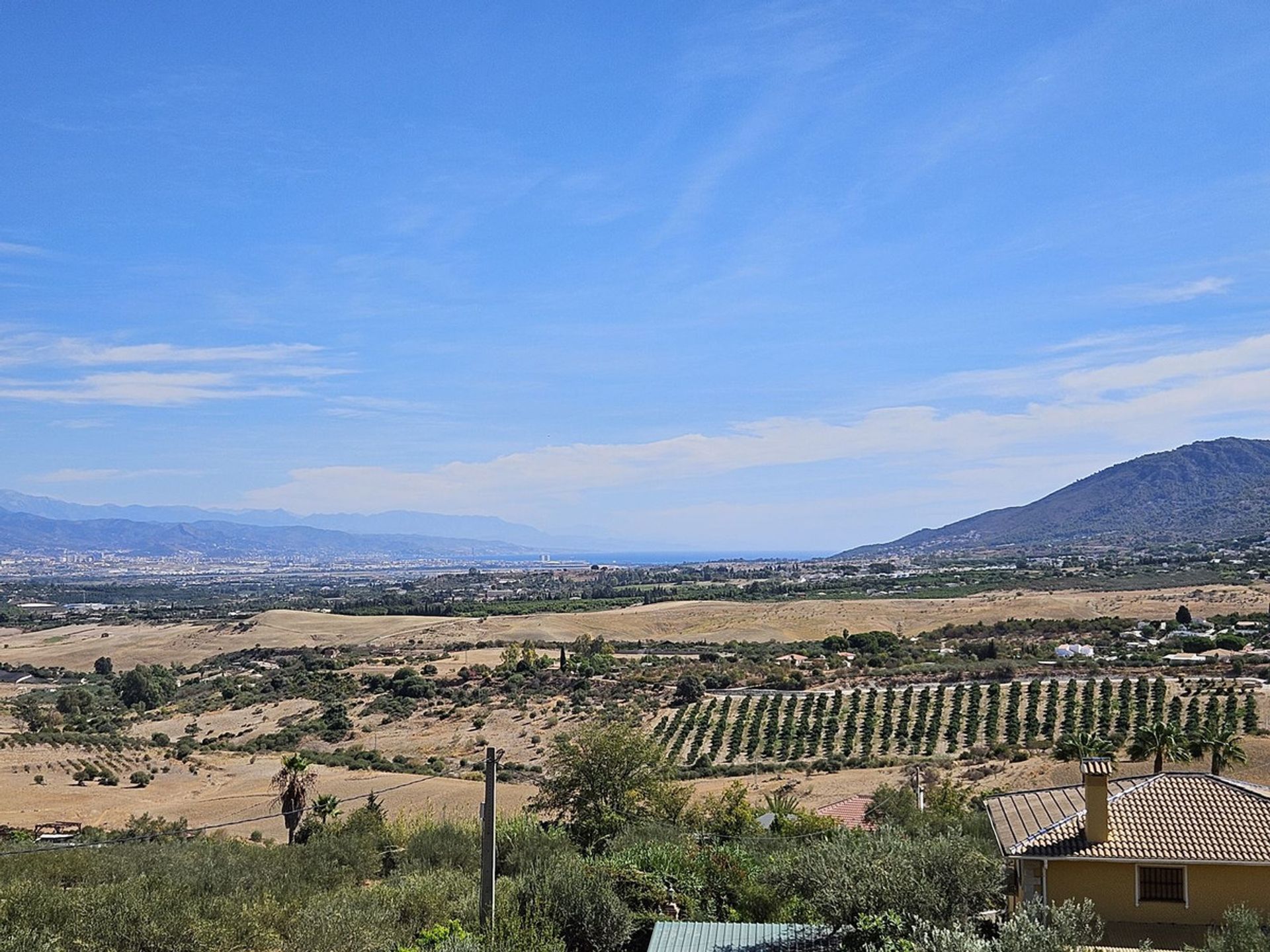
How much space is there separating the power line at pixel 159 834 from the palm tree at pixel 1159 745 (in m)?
23.2

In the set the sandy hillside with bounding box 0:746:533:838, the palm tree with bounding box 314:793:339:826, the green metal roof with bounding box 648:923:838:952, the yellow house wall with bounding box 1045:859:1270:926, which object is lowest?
the sandy hillside with bounding box 0:746:533:838

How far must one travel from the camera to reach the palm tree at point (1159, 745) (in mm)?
29594

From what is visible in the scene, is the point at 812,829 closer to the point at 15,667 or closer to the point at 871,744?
the point at 871,744

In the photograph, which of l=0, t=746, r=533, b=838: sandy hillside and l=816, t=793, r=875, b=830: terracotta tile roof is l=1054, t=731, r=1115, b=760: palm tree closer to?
l=816, t=793, r=875, b=830: terracotta tile roof

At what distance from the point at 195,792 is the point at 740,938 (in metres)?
32.7

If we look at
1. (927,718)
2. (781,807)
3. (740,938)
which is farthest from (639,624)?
(740,938)

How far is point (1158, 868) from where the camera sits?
53.9ft

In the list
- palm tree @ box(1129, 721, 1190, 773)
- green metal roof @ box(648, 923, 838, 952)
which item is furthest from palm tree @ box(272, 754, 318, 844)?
palm tree @ box(1129, 721, 1190, 773)

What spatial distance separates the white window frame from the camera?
16.3 meters

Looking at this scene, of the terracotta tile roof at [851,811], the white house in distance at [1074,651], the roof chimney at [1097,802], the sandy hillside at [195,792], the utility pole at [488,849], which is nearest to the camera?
the utility pole at [488,849]

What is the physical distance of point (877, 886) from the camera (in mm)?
14594

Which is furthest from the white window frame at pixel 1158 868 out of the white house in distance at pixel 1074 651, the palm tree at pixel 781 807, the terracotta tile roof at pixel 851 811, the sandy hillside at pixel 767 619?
the sandy hillside at pixel 767 619

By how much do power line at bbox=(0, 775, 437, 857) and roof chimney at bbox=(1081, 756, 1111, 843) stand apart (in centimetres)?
1985

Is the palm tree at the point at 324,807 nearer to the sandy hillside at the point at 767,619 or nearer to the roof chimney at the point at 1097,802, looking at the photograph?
the roof chimney at the point at 1097,802
